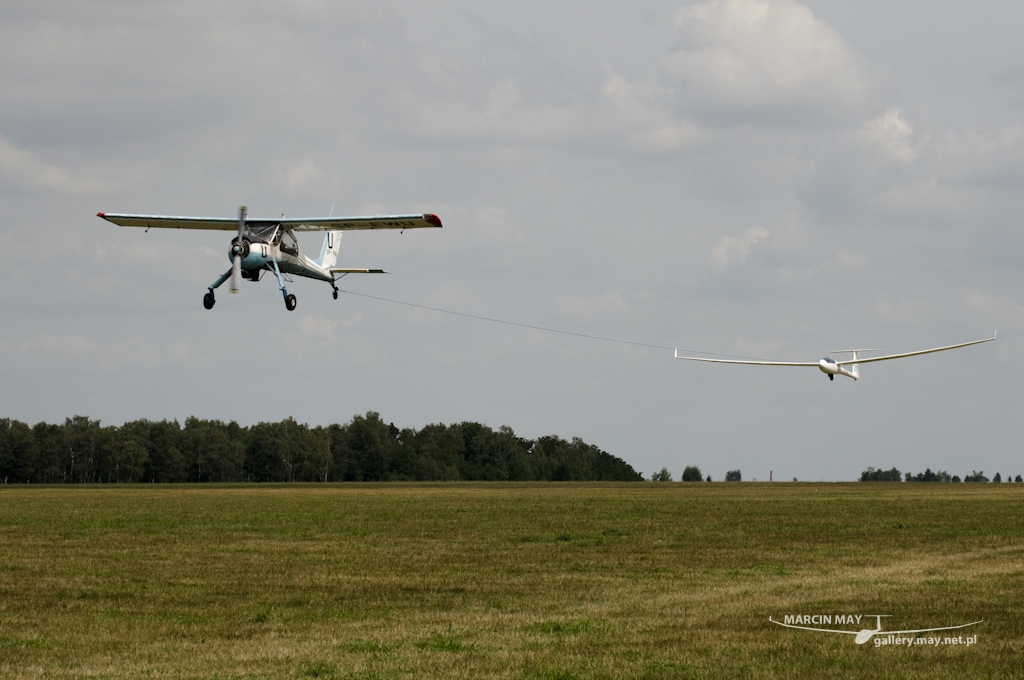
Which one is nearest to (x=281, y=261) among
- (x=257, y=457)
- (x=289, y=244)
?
(x=289, y=244)

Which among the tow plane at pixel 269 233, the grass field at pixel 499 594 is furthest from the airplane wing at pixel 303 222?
the grass field at pixel 499 594

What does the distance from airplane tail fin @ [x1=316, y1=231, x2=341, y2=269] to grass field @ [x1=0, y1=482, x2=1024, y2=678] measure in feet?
34.2

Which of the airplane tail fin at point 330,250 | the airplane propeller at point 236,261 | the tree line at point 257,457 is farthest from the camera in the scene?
the tree line at point 257,457

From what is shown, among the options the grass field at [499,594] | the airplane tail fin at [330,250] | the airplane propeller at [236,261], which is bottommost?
the grass field at [499,594]

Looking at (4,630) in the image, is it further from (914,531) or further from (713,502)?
(713,502)

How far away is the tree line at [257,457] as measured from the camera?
127 m

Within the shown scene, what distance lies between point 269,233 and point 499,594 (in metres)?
16.7

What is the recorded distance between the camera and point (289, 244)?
34719mm

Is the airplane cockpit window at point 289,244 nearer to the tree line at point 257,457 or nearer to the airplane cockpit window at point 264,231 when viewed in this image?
the airplane cockpit window at point 264,231

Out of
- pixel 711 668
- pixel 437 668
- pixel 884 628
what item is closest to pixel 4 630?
pixel 437 668

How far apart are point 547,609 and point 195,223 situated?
21.6m

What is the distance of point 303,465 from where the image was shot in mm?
137500

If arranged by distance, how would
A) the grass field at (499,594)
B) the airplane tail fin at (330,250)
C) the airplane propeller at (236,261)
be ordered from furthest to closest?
the airplane tail fin at (330,250), the airplane propeller at (236,261), the grass field at (499,594)

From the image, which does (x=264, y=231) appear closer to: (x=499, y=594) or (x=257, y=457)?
(x=499, y=594)
